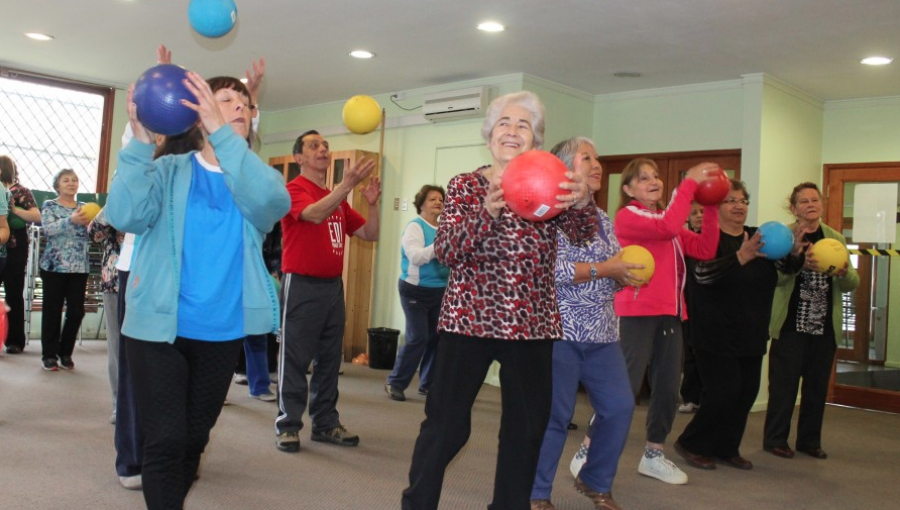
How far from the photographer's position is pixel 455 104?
7.71m

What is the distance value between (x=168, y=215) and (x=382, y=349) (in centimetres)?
587

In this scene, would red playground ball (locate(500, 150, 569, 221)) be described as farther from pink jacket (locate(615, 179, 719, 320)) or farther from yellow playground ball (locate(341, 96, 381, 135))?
yellow playground ball (locate(341, 96, 381, 135))

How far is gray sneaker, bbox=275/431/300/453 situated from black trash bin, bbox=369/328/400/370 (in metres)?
3.68

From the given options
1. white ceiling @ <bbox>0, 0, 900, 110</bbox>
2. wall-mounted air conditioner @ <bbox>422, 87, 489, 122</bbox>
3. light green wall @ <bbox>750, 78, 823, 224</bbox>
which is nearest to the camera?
white ceiling @ <bbox>0, 0, 900, 110</bbox>

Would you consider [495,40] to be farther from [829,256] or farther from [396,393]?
[829,256]

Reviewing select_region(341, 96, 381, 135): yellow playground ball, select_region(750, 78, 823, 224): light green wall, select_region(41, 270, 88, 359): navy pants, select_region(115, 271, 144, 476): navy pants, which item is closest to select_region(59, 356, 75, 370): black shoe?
select_region(41, 270, 88, 359): navy pants

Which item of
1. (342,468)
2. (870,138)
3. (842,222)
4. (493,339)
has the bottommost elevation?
(342,468)

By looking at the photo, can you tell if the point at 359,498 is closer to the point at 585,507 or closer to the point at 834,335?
the point at 585,507

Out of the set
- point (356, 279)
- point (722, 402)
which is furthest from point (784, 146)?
point (356, 279)

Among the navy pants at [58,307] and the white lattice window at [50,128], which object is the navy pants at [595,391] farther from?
the white lattice window at [50,128]

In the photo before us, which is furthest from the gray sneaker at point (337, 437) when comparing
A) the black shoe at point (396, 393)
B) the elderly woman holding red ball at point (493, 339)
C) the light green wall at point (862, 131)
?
the light green wall at point (862, 131)

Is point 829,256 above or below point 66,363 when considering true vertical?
above

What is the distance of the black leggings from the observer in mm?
2008

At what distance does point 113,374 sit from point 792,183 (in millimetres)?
5965
